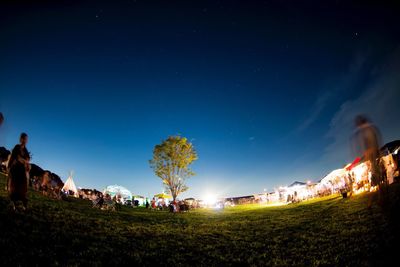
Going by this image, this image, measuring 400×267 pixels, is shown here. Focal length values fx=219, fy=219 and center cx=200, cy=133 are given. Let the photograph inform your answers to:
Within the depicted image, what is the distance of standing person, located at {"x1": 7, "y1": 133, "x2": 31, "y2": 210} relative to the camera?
8.74 m

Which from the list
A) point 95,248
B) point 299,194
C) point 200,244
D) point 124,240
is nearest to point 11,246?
point 95,248

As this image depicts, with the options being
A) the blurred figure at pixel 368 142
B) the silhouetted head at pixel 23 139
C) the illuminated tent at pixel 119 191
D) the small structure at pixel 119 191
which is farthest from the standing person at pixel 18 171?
the illuminated tent at pixel 119 191

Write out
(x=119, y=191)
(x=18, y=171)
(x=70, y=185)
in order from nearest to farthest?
(x=18, y=171), (x=70, y=185), (x=119, y=191)

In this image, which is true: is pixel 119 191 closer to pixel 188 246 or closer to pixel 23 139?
pixel 23 139

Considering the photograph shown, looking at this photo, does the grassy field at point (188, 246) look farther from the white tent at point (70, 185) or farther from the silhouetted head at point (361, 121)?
the white tent at point (70, 185)

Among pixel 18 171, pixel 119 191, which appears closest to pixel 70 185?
pixel 119 191

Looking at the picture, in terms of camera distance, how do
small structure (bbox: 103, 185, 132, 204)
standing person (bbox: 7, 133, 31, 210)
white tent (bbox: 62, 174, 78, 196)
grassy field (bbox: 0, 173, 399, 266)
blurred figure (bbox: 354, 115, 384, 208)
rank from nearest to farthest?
grassy field (bbox: 0, 173, 399, 266)
blurred figure (bbox: 354, 115, 384, 208)
standing person (bbox: 7, 133, 31, 210)
white tent (bbox: 62, 174, 78, 196)
small structure (bbox: 103, 185, 132, 204)

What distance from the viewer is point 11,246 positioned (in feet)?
20.4

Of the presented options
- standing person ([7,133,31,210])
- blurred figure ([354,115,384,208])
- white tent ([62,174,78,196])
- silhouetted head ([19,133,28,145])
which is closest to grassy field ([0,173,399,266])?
standing person ([7,133,31,210])

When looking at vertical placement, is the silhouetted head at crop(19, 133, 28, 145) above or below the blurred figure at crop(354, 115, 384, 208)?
above

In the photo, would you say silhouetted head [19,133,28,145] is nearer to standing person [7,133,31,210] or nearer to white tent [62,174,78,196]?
standing person [7,133,31,210]

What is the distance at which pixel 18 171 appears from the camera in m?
8.83

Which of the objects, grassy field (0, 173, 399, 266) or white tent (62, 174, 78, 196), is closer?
grassy field (0, 173, 399, 266)

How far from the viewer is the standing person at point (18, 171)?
8740 mm
